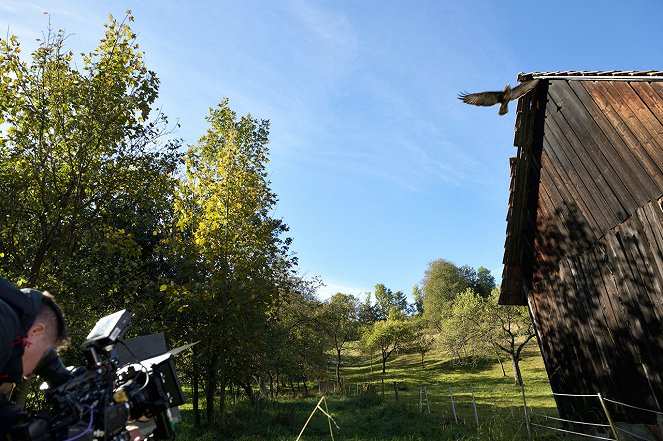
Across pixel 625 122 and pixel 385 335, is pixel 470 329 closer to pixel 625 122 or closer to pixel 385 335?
pixel 385 335

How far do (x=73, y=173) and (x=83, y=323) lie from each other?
296cm

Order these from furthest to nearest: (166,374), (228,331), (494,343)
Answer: (494,343) → (228,331) → (166,374)

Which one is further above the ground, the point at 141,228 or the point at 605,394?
the point at 141,228

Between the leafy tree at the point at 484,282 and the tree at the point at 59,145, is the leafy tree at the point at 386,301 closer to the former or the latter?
the leafy tree at the point at 484,282

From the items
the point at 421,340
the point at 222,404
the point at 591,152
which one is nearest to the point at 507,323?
the point at 421,340

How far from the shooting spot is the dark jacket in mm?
1945

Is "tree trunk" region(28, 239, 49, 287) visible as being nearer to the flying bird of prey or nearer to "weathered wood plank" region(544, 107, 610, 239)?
the flying bird of prey

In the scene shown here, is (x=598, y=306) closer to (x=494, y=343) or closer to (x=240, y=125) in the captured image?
(x=240, y=125)

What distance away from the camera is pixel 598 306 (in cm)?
807

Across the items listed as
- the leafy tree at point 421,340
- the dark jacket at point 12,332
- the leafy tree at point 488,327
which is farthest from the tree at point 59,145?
the leafy tree at point 421,340

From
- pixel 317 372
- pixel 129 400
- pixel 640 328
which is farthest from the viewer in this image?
pixel 317 372

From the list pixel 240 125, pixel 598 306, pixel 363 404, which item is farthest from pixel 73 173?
pixel 363 404

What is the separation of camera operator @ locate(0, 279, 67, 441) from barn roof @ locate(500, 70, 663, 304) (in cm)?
816

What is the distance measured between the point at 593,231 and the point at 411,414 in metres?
11.6
